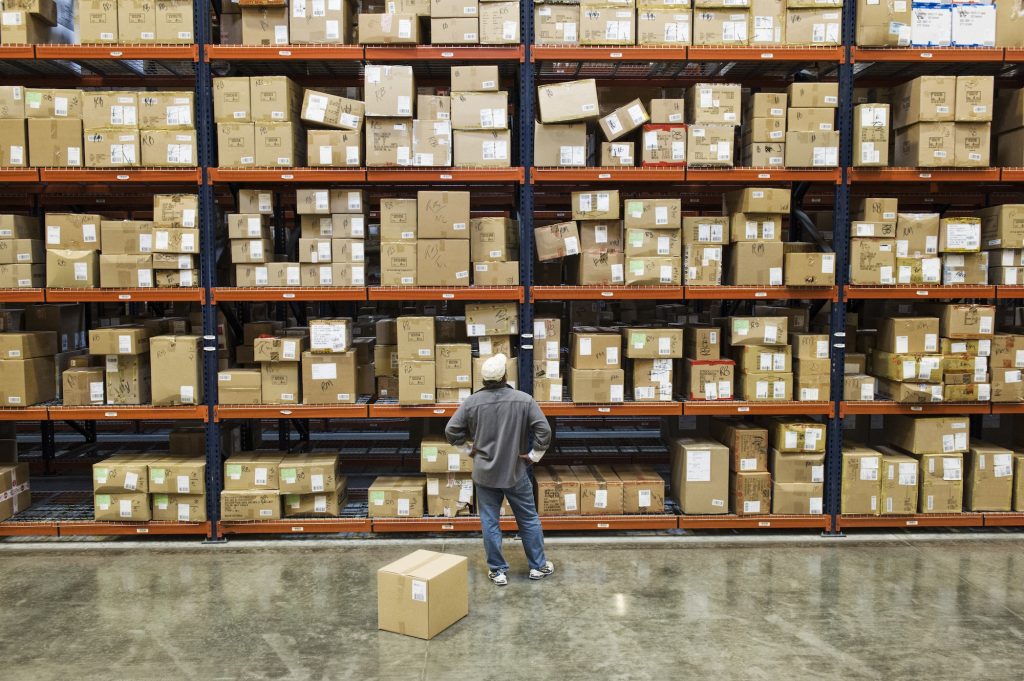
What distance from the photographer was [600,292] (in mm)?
5953

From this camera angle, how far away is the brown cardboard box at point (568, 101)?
19.0 feet

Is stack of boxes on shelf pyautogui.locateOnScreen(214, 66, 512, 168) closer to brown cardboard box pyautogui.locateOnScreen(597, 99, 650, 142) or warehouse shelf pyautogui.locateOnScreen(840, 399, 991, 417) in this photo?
brown cardboard box pyautogui.locateOnScreen(597, 99, 650, 142)

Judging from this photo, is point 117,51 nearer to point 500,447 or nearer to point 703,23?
point 500,447

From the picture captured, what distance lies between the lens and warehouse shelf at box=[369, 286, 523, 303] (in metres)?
5.88

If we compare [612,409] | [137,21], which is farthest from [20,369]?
[612,409]

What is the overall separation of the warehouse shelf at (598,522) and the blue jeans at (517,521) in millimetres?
783

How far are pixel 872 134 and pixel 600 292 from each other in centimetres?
262

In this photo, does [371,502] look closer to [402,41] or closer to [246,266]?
[246,266]

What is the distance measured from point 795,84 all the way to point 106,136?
5773 millimetres

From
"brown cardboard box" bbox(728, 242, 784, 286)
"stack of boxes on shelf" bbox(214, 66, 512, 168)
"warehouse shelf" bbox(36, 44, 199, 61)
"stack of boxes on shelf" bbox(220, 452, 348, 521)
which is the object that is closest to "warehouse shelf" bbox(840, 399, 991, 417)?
"brown cardboard box" bbox(728, 242, 784, 286)

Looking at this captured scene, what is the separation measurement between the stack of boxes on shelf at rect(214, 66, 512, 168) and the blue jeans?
2.69 m

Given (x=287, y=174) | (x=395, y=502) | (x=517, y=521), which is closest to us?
(x=517, y=521)

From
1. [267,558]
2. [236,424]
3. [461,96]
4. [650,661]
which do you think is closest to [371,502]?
[267,558]

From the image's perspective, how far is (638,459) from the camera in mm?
7746
